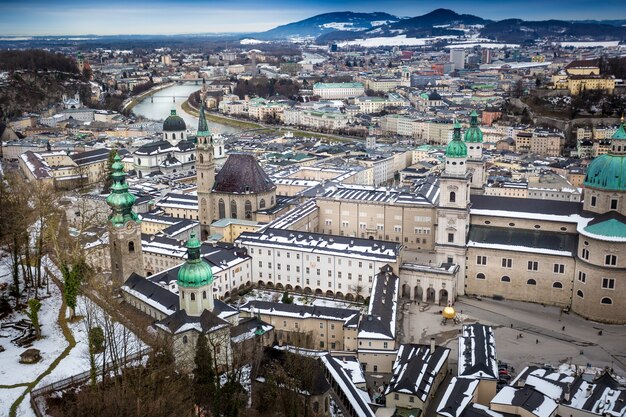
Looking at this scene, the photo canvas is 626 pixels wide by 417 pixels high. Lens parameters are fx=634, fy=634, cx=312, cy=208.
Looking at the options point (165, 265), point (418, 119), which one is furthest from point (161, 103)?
point (165, 265)

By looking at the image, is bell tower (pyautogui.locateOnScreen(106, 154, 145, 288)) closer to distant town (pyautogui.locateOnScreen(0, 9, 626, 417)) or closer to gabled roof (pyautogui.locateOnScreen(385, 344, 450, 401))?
distant town (pyautogui.locateOnScreen(0, 9, 626, 417))

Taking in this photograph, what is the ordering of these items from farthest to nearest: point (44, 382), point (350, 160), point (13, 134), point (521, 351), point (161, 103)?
1. point (161, 103)
2. point (13, 134)
3. point (350, 160)
4. point (521, 351)
5. point (44, 382)

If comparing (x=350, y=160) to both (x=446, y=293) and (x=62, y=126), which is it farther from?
(x=62, y=126)

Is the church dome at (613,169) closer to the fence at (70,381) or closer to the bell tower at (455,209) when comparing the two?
the bell tower at (455,209)

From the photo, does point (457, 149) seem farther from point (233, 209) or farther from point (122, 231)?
point (122, 231)

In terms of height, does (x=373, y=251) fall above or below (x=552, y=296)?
above
